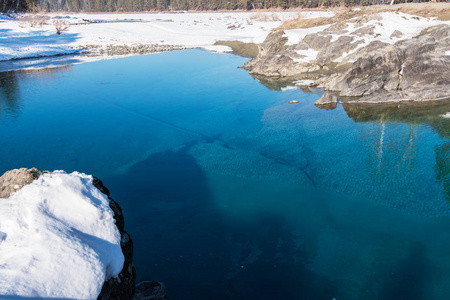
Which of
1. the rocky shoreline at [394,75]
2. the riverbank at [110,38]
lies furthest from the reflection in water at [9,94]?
the rocky shoreline at [394,75]

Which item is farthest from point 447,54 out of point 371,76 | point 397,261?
point 397,261

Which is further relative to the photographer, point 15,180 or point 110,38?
point 110,38

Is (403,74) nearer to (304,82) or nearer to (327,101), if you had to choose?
(327,101)

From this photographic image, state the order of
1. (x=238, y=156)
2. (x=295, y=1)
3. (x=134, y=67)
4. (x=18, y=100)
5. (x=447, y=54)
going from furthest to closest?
(x=295, y=1), (x=134, y=67), (x=18, y=100), (x=447, y=54), (x=238, y=156)

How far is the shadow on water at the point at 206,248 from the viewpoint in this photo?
7363 millimetres

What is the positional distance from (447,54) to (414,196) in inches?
564

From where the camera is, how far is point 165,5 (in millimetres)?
111938

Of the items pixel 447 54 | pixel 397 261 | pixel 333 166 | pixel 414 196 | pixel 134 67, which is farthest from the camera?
pixel 134 67

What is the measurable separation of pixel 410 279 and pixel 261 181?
5.36 m

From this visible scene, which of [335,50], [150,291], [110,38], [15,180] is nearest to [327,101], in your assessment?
[335,50]

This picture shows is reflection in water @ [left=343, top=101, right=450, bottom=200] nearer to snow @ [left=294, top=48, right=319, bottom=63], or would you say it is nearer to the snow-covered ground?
snow @ [left=294, top=48, right=319, bottom=63]

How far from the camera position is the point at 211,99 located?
21359mm

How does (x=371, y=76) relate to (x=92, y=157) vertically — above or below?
above

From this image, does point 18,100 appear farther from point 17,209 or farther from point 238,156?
point 17,209
